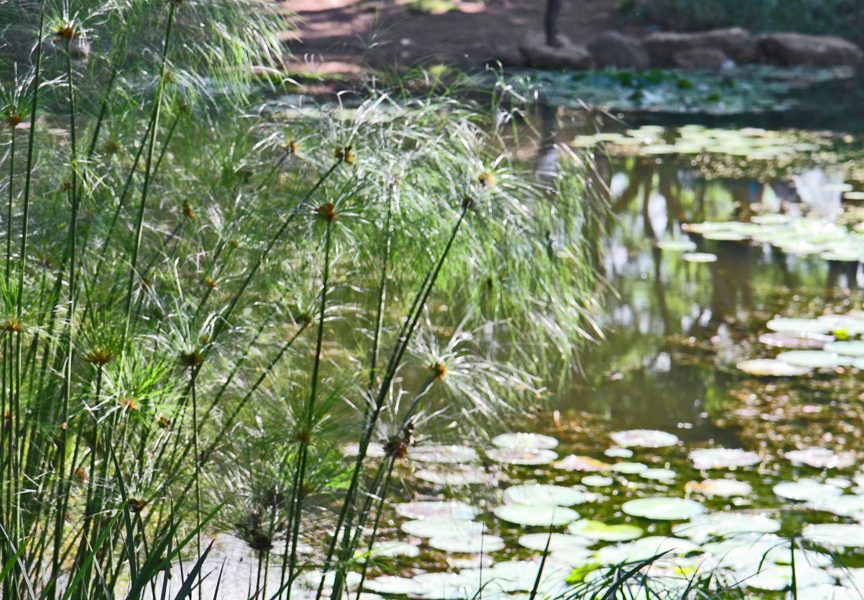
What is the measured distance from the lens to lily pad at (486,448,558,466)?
9.97 feet

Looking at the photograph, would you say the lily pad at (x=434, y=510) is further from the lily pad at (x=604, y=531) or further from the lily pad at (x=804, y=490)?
the lily pad at (x=804, y=490)

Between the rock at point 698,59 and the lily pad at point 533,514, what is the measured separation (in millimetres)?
10202

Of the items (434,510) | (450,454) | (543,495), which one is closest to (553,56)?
(543,495)

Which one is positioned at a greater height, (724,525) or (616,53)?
(616,53)

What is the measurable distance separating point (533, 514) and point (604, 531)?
0.17 m

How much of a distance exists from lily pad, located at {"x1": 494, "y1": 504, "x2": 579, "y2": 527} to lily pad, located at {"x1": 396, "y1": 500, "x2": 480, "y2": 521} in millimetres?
65

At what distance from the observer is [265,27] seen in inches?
72.5

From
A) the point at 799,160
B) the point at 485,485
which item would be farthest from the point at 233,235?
the point at 799,160

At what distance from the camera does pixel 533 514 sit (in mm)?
2707

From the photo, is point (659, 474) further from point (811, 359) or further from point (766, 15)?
point (766, 15)

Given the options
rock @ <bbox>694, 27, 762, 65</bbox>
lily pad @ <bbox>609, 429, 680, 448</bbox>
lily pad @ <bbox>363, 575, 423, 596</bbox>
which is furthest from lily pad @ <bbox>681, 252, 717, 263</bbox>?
rock @ <bbox>694, 27, 762, 65</bbox>

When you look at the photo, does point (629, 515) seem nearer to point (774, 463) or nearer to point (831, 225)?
point (774, 463)

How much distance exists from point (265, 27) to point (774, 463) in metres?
1.80

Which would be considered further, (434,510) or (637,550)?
(434,510)
